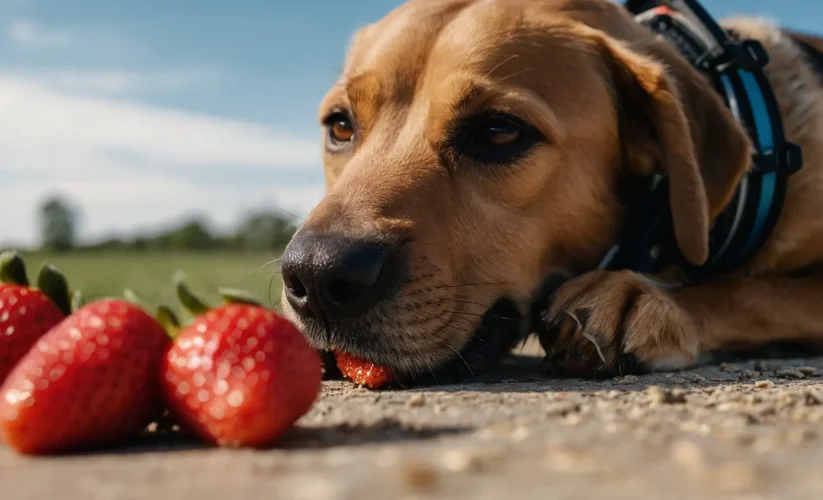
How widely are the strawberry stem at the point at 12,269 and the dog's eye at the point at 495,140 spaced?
5.72 ft

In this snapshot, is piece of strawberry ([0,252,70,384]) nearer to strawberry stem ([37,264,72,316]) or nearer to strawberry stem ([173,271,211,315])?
strawberry stem ([37,264,72,316])

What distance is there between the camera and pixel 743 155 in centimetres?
367

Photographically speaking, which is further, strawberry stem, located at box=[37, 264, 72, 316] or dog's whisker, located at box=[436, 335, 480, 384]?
dog's whisker, located at box=[436, 335, 480, 384]

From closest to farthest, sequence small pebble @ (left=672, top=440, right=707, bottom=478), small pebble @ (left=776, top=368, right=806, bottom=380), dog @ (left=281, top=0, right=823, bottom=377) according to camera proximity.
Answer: small pebble @ (left=672, top=440, right=707, bottom=478)
dog @ (left=281, top=0, right=823, bottom=377)
small pebble @ (left=776, top=368, right=806, bottom=380)

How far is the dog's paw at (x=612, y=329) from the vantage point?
3.17 m

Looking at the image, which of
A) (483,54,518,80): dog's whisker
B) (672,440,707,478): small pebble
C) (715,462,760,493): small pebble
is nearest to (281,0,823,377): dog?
(483,54,518,80): dog's whisker

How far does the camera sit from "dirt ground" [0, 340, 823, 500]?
147 cm

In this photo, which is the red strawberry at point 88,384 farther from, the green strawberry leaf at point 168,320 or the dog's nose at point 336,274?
the dog's nose at point 336,274

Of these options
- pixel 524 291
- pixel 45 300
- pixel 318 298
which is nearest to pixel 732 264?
pixel 524 291

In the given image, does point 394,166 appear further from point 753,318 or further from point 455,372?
point 753,318

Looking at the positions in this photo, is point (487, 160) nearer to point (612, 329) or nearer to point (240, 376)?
point (612, 329)

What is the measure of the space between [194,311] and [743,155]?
2580 millimetres

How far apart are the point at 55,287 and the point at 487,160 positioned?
5.84 ft

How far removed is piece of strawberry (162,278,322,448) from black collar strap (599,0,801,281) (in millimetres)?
2213
